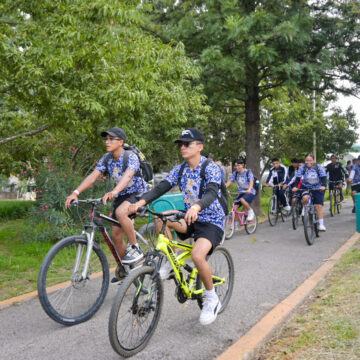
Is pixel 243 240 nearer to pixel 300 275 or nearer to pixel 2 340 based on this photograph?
pixel 300 275

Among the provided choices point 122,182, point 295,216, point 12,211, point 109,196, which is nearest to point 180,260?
point 109,196

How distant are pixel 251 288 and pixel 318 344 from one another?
78.2 inches

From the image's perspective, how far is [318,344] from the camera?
3.71m

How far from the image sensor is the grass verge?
Result: 355 centimetres

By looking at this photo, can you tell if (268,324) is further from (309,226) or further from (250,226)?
(250,226)

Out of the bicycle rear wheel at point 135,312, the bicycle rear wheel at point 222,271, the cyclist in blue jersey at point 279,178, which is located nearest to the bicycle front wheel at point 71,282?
the bicycle rear wheel at point 135,312

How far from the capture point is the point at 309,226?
9062 millimetres

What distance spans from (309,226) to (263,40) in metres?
5.22

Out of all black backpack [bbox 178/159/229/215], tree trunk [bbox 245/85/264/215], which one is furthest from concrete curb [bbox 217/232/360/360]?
tree trunk [bbox 245/85/264/215]

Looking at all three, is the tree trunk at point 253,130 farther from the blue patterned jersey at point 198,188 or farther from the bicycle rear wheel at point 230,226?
the blue patterned jersey at point 198,188

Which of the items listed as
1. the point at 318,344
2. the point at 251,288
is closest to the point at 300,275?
the point at 251,288

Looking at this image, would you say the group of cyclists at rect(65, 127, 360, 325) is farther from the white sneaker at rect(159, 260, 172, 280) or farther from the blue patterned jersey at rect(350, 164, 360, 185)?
the blue patterned jersey at rect(350, 164, 360, 185)

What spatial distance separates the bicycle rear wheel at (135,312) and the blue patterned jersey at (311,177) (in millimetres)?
6841

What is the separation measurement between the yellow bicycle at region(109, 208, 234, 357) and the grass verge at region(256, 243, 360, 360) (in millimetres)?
865
